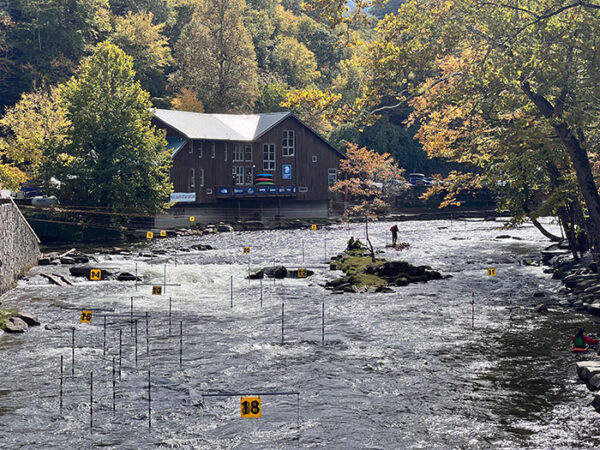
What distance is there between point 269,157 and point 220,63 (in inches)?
905

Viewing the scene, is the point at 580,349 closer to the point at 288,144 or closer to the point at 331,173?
the point at 288,144

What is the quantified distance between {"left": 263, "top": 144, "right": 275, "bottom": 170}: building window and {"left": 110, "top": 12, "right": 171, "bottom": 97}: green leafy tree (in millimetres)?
26069

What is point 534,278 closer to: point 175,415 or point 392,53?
point 392,53

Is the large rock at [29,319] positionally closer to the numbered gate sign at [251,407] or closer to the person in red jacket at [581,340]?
the numbered gate sign at [251,407]

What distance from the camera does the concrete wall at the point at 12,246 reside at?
37969 millimetres

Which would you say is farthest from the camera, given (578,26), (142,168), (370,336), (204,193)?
(204,193)

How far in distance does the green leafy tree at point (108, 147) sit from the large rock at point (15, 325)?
120 ft

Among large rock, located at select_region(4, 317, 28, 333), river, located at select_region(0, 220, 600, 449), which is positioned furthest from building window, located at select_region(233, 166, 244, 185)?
large rock, located at select_region(4, 317, 28, 333)

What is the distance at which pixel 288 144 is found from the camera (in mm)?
90000


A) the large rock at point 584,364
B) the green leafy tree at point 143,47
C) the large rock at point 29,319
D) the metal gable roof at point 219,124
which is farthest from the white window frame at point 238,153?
the large rock at point 584,364

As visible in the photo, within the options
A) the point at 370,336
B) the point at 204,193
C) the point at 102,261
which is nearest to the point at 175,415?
the point at 370,336

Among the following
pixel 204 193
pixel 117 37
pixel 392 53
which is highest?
pixel 117 37

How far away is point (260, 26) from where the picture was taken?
13400cm

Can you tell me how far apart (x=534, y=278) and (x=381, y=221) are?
155 feet
